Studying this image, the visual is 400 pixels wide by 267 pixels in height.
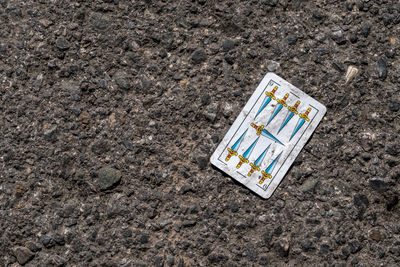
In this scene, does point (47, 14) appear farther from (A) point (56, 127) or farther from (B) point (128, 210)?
(B) point (128, 210)

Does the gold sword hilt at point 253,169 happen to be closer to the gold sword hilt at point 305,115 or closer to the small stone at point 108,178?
the gold sword hilt at point 305,115

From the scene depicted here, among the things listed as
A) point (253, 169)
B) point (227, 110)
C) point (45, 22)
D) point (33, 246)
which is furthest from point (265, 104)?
point (33, 246)

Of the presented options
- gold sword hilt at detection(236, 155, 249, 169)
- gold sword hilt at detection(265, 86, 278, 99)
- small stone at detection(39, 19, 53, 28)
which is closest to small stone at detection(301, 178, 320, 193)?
gold sword hilt at detection(236, 155, 249, 169)

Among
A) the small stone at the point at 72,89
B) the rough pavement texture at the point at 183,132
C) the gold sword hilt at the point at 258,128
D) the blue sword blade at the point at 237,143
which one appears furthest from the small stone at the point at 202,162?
the small stone at the point at 72,89

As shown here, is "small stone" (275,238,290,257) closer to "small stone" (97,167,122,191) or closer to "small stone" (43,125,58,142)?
"small stone" (97,167,122,191)

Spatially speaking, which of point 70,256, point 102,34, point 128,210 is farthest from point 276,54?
point 70,256
